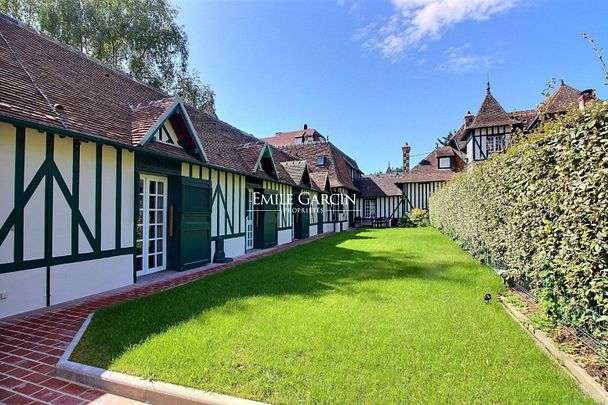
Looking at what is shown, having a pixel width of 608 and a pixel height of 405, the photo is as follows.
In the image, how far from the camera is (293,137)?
119 ft

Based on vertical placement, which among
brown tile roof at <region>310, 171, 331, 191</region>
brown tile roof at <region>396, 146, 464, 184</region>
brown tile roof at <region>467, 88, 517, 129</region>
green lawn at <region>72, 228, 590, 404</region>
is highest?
brown tile roof at <region>467, 88, 517, 129</region>

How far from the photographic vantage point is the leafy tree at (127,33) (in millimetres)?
15578

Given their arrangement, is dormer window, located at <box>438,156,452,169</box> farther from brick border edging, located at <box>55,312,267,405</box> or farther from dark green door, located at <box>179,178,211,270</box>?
brick border edging, located at <box>55,312,267,405</box>

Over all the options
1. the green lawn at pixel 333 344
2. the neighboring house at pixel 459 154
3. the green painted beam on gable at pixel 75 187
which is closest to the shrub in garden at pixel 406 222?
the neighboring house at pixel 459 154

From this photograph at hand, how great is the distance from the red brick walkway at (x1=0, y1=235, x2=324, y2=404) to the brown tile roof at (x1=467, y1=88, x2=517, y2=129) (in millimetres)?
20090

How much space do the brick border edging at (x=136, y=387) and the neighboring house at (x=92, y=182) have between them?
2.23m

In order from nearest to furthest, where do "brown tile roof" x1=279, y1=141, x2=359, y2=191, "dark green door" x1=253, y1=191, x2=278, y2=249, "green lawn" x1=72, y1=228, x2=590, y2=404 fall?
"green lawn" x1=72, y1=228, x2=590, y2=404
"dark green door" x1=253, y1=191, x2=278, y2=249
"brown tile roof" x1=279, y1=141, x2=359, y2=191

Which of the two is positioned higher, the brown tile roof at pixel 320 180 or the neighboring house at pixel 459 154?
the neighboring house at pixel 459 154

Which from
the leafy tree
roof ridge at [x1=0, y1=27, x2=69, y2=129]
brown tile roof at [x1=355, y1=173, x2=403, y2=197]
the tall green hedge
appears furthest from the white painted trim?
brown tile roof at [x1=355, y1=173, x2=403, y2=197]

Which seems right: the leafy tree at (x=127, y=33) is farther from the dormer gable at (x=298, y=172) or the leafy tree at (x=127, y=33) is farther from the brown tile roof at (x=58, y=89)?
the brown tile roof at (x=58, y=89)

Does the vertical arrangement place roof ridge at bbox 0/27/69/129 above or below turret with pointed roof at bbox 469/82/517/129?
below

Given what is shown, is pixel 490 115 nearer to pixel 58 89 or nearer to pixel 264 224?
pixel 264 224

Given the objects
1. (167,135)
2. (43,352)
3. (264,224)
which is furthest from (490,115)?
(43,352)

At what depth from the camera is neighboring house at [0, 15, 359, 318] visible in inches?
169
